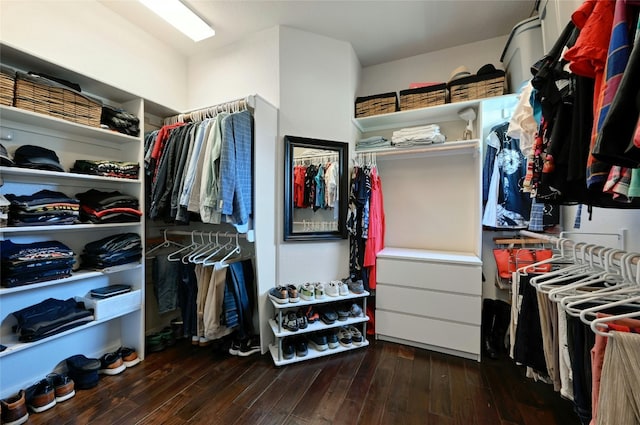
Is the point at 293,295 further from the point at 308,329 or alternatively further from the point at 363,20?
the point at 363,20

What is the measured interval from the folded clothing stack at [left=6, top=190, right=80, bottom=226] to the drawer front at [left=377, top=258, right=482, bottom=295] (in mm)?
2313

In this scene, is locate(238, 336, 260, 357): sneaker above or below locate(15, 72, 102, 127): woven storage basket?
below

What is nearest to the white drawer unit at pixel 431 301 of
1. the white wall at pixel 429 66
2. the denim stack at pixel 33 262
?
the white wall at pixel 429 66

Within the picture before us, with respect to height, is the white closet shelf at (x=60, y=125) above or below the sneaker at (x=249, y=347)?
above

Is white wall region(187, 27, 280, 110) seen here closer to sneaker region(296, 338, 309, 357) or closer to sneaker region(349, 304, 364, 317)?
sneaker region(349, 304, 364, 317)

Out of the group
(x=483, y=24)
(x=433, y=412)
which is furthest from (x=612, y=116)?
(x=483, y=24)

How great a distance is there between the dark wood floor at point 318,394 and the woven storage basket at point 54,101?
5.89 feet

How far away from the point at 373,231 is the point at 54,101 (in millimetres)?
2439

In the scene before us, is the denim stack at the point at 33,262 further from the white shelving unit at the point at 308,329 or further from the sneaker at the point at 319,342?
the sneaker at the point at 319,342

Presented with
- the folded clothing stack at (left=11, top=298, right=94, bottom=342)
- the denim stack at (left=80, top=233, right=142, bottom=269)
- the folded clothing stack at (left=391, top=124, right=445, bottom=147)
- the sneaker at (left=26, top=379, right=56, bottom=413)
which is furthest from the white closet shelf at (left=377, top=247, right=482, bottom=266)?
the sneaker at (left=26, top=379, right=56, bottom=413)

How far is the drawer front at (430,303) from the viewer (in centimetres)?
198

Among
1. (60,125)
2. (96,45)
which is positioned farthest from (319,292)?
(96,45)

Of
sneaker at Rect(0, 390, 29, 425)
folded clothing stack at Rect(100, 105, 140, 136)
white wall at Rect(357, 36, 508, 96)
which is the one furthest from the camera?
white wall at Rect(357, 36, 508, 96)

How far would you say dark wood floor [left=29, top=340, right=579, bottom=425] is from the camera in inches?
56.2
